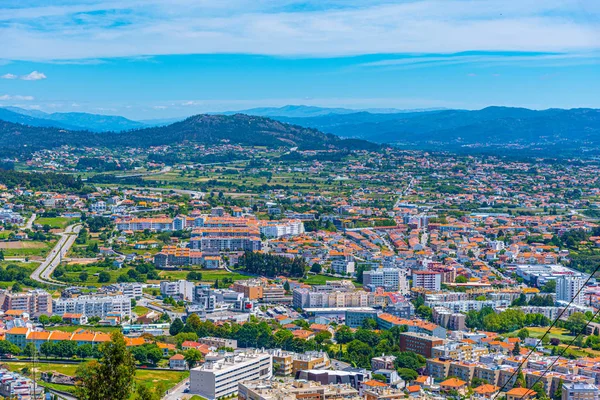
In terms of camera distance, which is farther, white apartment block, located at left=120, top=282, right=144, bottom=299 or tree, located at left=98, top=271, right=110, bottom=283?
tree, located at left=98, top=271, right=110, bottom=283

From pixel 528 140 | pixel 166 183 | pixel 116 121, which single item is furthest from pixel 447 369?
pixel 116 121

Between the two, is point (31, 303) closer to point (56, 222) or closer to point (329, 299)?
point (329, 299)

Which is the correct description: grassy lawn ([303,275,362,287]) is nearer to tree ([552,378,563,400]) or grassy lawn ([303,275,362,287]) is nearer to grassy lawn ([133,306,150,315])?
grassy lawn ([133,306,150,315])

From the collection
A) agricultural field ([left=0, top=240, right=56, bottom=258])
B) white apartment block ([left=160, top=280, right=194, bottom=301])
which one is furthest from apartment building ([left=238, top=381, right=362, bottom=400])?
agricultural field ([left=0, top=240, right=56, bottom=258])

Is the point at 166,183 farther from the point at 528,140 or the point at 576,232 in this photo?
the point at 528,140

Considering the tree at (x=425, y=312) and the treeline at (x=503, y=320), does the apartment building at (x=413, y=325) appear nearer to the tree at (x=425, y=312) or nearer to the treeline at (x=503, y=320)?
the tree at (x=425, y=312)

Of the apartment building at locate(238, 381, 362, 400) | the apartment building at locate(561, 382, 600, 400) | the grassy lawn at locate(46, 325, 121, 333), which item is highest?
the apartment building at locate(238, 381, 362, 400)

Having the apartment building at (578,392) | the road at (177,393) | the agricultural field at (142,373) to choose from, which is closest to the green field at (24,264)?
the agricultural field at (142,373)
